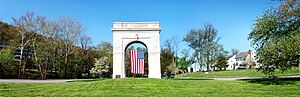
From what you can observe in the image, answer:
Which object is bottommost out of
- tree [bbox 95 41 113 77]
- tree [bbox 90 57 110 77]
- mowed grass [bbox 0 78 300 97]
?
mowed grass [bbox 0 78 300 97]

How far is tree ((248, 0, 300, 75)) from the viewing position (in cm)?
1741

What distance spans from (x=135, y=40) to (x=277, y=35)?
15.1 m

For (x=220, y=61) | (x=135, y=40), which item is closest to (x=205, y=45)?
(x=220, y=61)

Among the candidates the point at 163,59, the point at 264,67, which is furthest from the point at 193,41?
the point at 264,67

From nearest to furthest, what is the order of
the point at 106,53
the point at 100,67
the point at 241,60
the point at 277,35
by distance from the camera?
the point at 277,35 → the point at 100,67 → the point at 106,53 → the point at 241,60

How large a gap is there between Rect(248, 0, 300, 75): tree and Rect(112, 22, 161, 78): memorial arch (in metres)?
12.0

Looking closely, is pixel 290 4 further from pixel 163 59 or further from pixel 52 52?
pixel 163 59

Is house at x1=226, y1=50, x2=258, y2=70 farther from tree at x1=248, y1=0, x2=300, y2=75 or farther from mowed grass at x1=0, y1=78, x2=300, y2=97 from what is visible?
mowed grass at x1=0, y1=78, x2=300, y2=97

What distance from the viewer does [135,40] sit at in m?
29.9

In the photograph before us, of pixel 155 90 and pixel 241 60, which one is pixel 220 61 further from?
pixel 155 90

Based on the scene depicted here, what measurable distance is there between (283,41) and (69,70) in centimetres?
3667

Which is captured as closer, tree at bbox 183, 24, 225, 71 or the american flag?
the american flag

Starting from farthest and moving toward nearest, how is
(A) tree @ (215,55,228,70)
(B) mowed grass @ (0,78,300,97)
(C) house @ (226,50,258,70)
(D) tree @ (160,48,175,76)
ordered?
(C) house @ (226,50,258,70) → (D) tree @ (160,48,175,76) → (A) tree @ (215,55,228,70) → (B) mowed grass @ (0,78,300,97)

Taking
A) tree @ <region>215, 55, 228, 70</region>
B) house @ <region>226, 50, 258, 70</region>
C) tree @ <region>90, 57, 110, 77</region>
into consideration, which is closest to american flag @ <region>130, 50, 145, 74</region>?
tree @ <region>90, 57, 110, 77</region>
